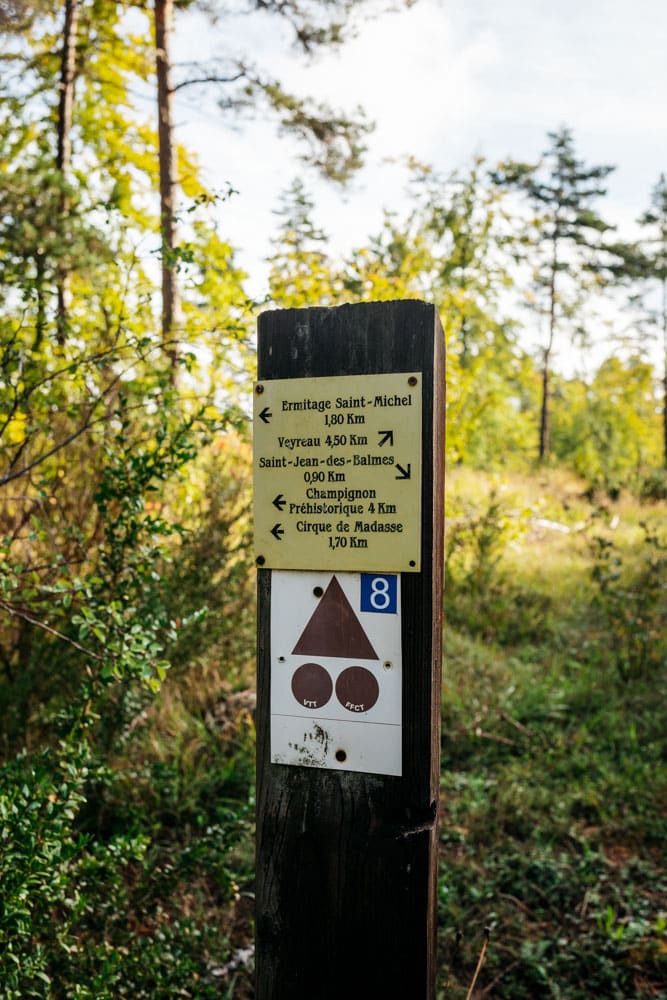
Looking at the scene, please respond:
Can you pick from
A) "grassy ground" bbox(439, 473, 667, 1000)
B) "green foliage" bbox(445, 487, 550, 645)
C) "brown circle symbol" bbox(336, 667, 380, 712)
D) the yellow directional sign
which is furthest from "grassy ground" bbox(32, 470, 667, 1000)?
the yellow directional sign

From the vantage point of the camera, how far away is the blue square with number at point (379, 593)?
1384mm

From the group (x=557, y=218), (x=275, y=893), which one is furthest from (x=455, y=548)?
(x=557, y=218)

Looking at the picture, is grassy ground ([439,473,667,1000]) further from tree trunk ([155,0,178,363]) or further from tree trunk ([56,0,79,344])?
tree trunk ([56,0,79,344])

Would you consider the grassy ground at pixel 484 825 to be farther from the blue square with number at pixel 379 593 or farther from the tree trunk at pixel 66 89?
the tree trunk at pixel 66 89

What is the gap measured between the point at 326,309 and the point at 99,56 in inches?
354

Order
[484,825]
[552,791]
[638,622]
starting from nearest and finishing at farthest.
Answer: [484,825], [552,791], [638,622]

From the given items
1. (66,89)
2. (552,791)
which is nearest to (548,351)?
(66,89)

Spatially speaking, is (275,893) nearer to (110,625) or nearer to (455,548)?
(110,625)

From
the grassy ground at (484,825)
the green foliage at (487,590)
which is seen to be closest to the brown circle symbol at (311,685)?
the grassy ground at (484,825)

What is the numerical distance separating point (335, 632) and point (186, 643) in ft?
8.42

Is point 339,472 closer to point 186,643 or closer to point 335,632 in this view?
point 335,632

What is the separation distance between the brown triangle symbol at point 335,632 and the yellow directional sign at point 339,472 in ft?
0.20

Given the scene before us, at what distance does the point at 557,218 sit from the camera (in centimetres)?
2605

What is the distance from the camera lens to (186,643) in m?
3.82
